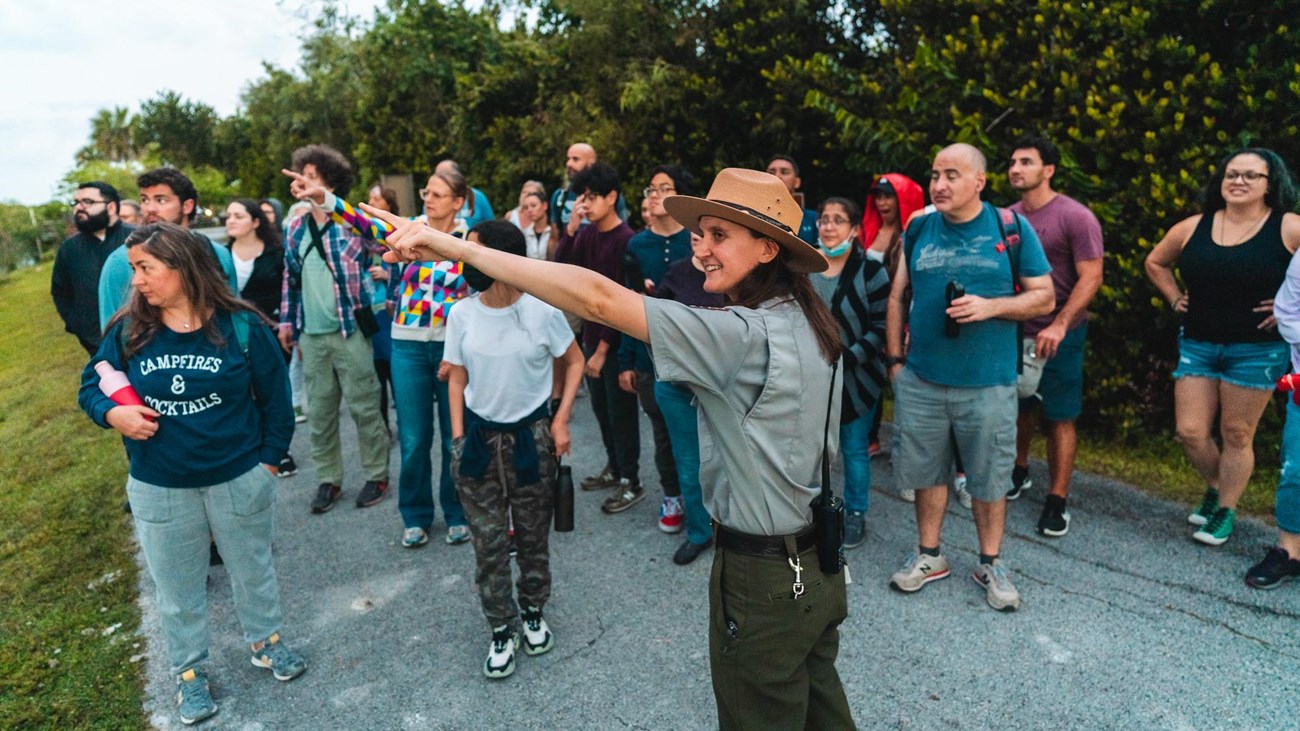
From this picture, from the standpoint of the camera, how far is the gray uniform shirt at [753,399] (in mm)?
1884

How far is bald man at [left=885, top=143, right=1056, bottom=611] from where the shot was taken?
355cm

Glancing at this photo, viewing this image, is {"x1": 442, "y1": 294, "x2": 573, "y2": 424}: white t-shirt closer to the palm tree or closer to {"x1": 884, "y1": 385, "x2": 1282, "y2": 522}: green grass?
{"x1": 884, "y1": 385, "x2": 1282, "y2": 522}: green grass

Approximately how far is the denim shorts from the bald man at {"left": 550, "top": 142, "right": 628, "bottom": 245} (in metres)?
3.46

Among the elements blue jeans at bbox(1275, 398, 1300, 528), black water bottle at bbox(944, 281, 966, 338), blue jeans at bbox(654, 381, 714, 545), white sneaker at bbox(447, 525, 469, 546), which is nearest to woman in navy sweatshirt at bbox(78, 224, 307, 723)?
white sneaker at bbox(447, 525, 469, 546)

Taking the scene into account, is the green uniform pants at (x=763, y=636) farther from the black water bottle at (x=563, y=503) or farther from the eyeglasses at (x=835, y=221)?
the eyeglasses at (x=835, y=221)

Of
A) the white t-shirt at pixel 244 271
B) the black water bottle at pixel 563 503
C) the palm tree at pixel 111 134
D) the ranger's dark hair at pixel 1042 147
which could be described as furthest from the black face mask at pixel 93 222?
the palm tree at pixel 111 134

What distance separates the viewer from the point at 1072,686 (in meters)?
3.09

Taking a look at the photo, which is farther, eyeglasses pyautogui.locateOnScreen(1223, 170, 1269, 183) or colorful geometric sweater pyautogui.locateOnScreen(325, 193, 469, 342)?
colorful geometric sweater pyautogui.locateOnScreen(325, 193, 469, 342)

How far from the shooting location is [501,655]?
3375 millimetres

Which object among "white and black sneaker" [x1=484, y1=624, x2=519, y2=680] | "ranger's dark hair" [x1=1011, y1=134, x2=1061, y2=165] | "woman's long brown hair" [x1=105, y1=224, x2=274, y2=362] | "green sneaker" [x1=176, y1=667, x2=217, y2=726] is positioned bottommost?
"green sneaker" [x1=176, y1=667, x2=217, y2=726]

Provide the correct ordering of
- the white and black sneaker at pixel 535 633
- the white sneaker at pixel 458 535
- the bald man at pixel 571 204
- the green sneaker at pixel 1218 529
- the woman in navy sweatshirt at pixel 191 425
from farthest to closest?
the bald man at pixel 571 204
the white sneaker at pixel 458 535
the green sneaker at pixel 1218 529
the white and black sneaker at pixel 535 633
the woman in navy sweatshirt at pixel 191 425

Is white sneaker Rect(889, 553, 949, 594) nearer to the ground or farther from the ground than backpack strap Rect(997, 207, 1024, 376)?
nearer to the ground

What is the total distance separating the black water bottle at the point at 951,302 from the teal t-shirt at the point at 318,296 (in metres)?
3.66

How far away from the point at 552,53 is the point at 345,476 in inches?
312
